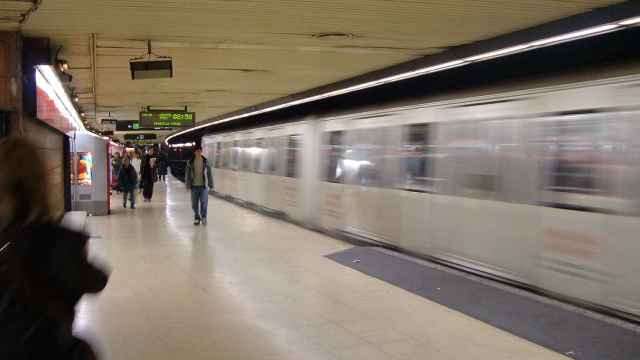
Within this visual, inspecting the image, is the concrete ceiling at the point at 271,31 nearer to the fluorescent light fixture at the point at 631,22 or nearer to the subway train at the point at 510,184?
the fluorescent light fixture at the point at 631,22

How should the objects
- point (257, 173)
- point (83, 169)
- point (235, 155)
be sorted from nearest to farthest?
1. point (83, 169)
2. point (257, 173)
3. point (235, 155)

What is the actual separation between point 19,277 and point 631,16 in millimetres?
5174

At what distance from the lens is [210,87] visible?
39.9 ft

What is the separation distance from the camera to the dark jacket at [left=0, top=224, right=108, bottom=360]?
1982 mm

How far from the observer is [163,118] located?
52.1ft

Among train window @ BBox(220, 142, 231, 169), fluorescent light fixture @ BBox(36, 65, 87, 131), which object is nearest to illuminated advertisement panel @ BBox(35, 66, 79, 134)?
fluorescent light fixture @ BBox(36, 65, 87, 131)

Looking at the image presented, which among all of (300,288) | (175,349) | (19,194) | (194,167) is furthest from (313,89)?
(19,194)

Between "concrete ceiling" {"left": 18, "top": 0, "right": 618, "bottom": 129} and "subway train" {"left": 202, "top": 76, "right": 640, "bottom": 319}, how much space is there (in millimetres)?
863

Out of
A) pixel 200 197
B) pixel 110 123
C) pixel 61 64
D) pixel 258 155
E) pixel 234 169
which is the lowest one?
pixel 200 197

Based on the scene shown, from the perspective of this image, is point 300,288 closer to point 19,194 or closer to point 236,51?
point 236,51

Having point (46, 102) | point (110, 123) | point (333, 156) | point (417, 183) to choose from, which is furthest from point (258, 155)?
point (110, 123)

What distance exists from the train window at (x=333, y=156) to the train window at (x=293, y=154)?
1.36 meters

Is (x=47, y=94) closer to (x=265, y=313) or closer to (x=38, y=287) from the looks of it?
(x=265, y=313)

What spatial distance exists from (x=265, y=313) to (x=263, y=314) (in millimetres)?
42
